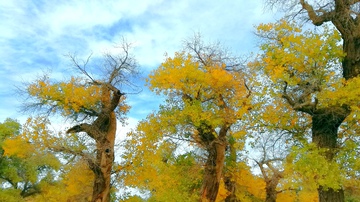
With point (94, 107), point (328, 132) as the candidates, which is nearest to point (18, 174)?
point (94, 107)

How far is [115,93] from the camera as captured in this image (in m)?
19.1

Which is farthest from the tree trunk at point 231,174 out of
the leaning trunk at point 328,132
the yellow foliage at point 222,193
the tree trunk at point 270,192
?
the leaning trunk at point 328,132

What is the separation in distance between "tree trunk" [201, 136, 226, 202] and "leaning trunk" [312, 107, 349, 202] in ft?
17.5

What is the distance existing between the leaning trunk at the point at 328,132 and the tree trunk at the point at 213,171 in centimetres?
533

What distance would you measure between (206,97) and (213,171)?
11.4 feet

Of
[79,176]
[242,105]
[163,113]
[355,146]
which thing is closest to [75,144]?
[79,176]

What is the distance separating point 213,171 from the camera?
1825cm

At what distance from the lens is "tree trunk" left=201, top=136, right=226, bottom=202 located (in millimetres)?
18000

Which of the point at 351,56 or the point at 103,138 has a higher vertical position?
the point at 351,56

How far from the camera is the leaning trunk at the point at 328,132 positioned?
13156 mm

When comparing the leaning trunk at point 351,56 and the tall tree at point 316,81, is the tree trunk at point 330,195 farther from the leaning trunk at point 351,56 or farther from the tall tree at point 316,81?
the leaning trunk at point 351,56

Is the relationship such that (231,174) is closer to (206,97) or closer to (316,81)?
(206,97)

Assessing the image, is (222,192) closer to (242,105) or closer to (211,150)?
(211,150)

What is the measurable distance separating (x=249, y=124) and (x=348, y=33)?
497cm
